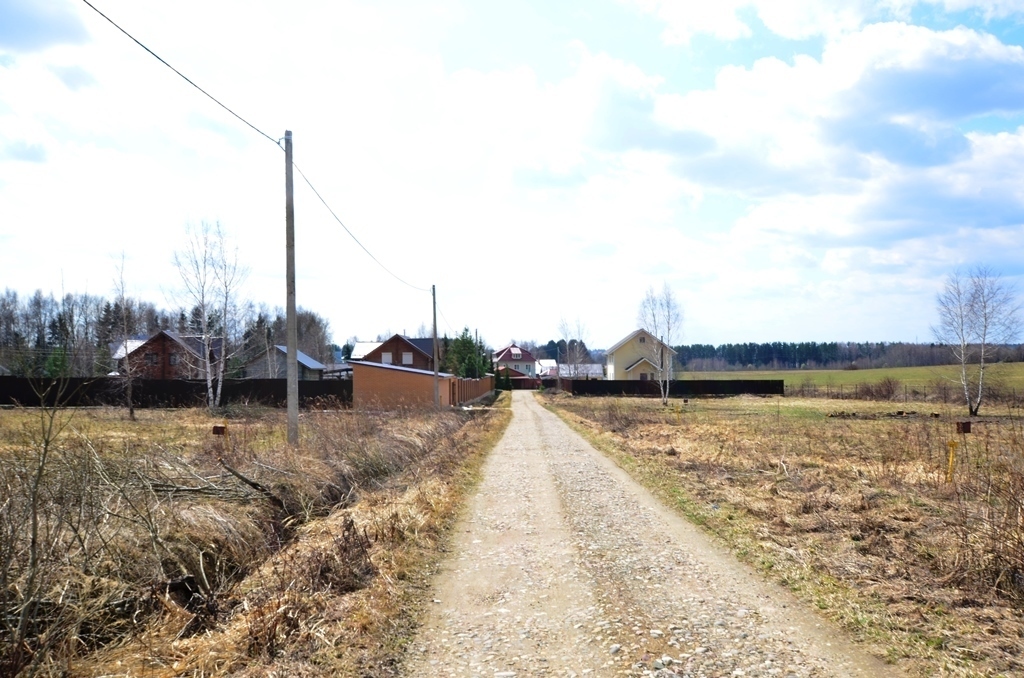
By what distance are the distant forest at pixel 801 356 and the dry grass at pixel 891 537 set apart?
339 feet

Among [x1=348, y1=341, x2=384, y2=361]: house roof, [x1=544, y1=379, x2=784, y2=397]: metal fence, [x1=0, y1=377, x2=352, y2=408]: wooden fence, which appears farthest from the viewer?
[x1=348, y1=341, x2=384, y2=361]: house roof

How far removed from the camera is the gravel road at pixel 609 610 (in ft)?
15.7

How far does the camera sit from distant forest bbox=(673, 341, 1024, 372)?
113m

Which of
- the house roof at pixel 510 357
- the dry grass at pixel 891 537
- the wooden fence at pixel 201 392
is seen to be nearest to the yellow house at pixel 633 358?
the wooden fence at pixel 201 392

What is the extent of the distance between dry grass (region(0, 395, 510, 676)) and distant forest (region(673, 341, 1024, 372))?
360 ft

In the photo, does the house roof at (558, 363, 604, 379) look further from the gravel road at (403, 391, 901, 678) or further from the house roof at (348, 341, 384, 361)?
the gravel road at (403, 391, 901, 678)

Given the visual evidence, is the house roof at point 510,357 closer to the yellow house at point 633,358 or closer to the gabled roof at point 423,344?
the yellow house at point 633,358

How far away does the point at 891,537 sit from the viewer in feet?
26.1

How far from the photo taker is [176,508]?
7.64 meters

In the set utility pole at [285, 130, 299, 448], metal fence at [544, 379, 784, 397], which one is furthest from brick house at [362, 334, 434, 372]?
utility pole at [285, 130, 299, 448]

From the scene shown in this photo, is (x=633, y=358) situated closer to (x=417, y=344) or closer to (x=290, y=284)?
(x=417, y=344)

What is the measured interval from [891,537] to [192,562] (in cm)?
767

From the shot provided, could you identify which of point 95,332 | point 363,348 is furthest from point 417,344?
point 95,332

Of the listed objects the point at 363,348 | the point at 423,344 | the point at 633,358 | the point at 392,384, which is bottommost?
the point at 392,384
